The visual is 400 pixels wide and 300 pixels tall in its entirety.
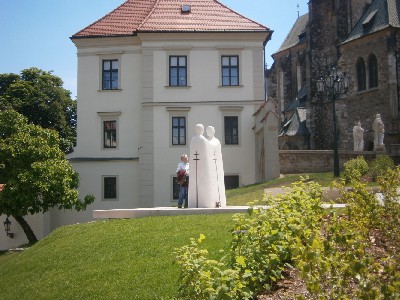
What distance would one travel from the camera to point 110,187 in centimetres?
3031

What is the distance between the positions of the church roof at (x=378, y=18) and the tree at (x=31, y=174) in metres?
24.5

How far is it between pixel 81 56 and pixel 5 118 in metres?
6.04

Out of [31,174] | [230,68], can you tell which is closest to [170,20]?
[230,68]

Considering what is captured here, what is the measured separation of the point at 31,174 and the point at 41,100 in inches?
959

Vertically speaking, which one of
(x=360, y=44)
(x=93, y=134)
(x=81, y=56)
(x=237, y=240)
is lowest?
(x=237, y=240)

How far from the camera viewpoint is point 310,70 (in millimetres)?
50062

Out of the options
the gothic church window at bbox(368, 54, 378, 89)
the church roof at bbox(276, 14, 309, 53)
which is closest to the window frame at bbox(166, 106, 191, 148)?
the gothic church window at bbox(368, 54, 378, 89)

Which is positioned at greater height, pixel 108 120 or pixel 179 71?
pixel 179 71

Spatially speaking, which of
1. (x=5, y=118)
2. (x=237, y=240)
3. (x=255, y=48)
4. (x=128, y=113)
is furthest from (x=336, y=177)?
(x=237, y=240)

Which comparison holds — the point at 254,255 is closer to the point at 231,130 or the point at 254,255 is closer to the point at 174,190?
the point at 174,190

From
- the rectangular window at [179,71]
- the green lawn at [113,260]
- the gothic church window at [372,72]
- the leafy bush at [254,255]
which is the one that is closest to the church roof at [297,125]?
the gothic church window at [372,72]

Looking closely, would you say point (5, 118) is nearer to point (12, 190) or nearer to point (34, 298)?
point (12, 190)

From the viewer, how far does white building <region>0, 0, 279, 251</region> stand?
98.7 ft

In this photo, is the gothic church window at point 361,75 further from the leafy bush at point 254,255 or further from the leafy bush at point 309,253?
the leafy bush at point 254,255
